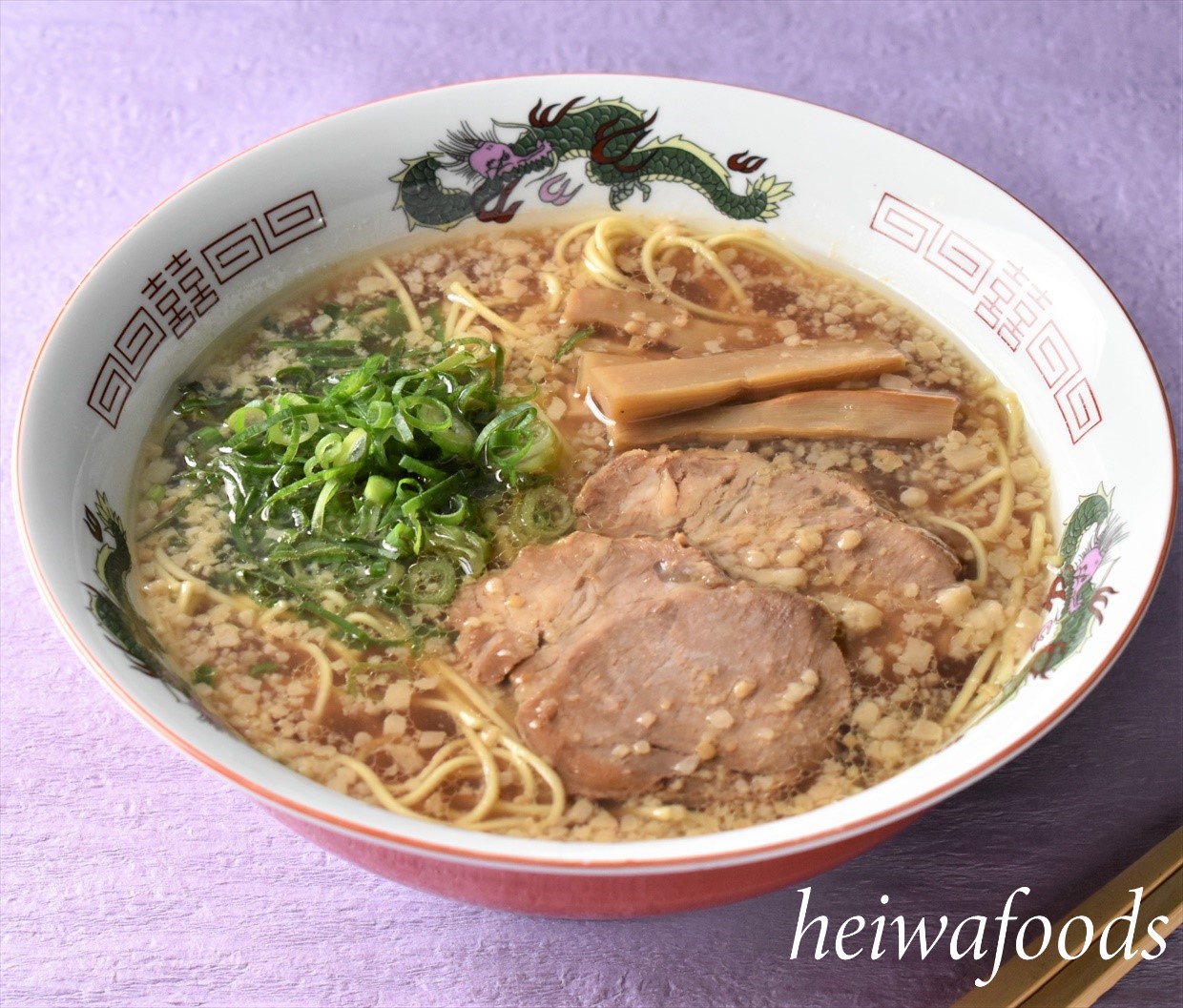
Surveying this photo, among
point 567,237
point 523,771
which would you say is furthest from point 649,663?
point 567,237

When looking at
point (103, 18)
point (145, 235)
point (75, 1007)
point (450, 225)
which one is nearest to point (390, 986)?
point (75, 1007)

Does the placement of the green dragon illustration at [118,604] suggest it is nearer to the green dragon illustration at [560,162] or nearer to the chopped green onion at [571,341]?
the chopped green onion at [571,341]

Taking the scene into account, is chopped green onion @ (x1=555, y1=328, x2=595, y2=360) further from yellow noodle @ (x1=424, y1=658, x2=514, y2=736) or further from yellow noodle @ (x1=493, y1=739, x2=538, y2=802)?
yellow noodle @ (x1=493, y1=739, x2=538, y2=802)

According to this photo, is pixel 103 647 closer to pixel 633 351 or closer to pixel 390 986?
pixel 390 986

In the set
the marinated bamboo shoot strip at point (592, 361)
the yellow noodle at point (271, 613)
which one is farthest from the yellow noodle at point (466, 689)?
the marinated bamboo shoot strip at point (592, 361)

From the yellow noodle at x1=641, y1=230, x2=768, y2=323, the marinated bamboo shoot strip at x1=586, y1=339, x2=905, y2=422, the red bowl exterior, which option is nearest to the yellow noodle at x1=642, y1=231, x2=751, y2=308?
the yellow noodle at x1=641, y1=230, x2=768, y2=323
